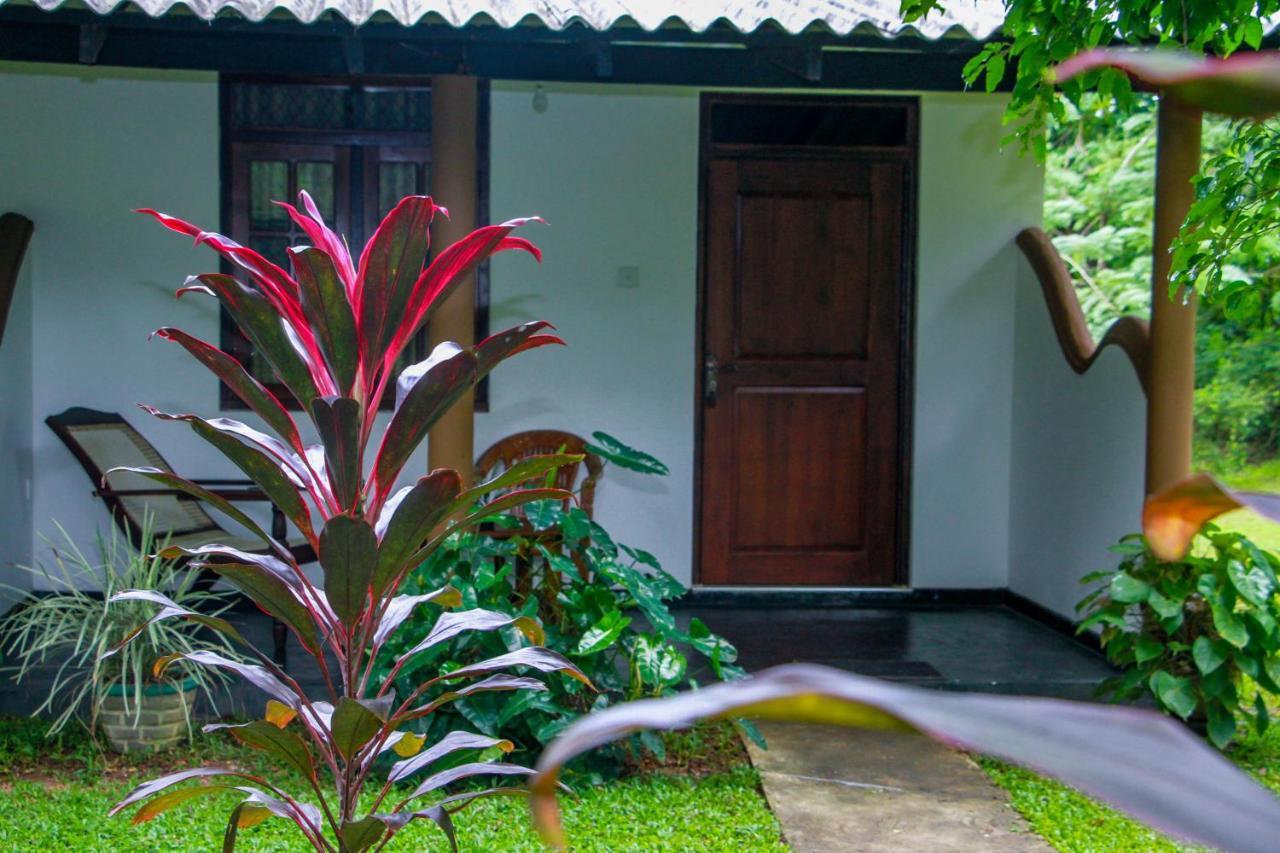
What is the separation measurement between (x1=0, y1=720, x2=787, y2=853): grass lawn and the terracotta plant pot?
6cm

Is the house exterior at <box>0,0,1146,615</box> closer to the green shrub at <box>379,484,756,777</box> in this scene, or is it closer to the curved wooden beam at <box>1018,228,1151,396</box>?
the curved wooden beam at <box>1018,228,1151,396</box>

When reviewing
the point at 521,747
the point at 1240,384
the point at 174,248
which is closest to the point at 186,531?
the point at 174,248

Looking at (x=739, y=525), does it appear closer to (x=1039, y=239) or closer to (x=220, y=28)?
(x=1039, y=239)

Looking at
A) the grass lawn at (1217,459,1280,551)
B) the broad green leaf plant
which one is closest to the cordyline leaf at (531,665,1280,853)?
the broad green leaf plant

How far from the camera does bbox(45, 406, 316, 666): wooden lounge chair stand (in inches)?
213

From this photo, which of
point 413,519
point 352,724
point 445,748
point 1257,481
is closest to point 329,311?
point 413,519

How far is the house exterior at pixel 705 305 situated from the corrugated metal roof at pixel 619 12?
1529mm

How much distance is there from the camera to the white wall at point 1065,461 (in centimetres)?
554

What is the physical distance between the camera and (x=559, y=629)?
4398 mm

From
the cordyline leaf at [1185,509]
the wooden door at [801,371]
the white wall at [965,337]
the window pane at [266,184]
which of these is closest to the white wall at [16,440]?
the window pane at [266,184]

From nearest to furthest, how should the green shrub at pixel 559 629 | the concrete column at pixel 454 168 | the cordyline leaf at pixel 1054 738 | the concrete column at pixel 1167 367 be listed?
the cordyline leaf at pixel 1054 738 < the green shrub at pixel 559 629 < the concrete column at pixel 1167 367 < the concrete column at pixel 454 168

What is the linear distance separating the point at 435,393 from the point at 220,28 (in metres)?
2.98

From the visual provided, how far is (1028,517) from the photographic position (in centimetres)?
659

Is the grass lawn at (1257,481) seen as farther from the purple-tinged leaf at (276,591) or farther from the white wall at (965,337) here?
the purple-tinged leaf at (276,591)
